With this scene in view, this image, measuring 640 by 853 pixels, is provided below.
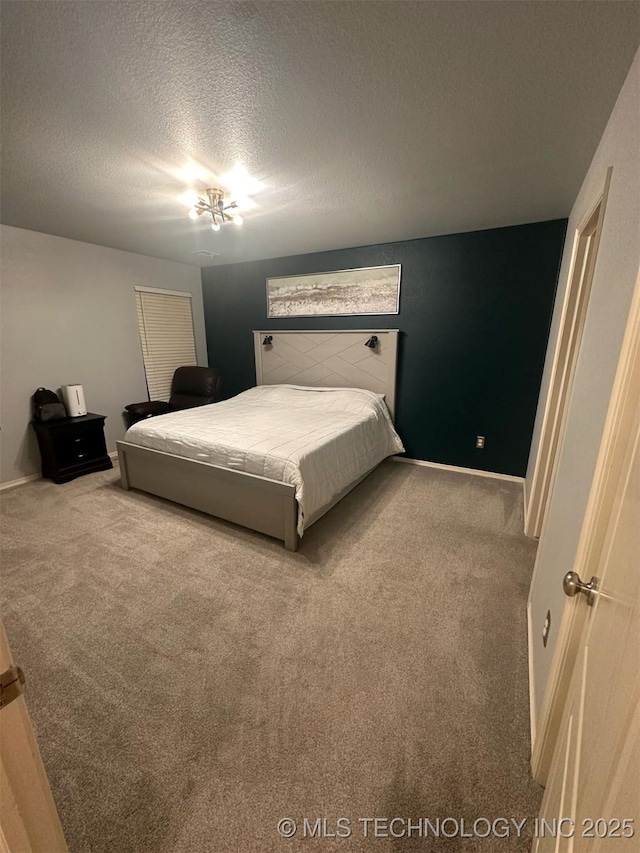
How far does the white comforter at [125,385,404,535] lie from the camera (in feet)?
7.50

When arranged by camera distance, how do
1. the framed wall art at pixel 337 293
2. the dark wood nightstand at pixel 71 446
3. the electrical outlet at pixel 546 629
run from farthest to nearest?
the framed wall art at pixel 337 293 < the dark wood nightstand at pixel 71 446 < the electrical outlet at pixel 546 629

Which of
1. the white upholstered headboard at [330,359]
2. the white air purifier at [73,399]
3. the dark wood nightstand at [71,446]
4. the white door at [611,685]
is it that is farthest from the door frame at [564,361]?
the white air purifier at [73,399]

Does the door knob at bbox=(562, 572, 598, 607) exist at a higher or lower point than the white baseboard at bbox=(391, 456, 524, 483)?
higher

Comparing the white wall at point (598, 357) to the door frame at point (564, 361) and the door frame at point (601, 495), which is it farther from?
the door frame at point (564, 361)

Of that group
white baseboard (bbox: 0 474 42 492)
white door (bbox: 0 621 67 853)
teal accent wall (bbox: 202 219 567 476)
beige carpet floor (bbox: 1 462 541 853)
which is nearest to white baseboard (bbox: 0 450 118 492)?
white baseboard (bbox: 0 474 42 492)

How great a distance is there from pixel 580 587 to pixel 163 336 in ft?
16.1

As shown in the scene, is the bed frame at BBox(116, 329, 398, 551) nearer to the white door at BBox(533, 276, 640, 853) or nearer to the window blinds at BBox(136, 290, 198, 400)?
the window blinds at BBox(136, 290, 198, 400)

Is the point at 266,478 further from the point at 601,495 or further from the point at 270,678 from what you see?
the point at 601,495

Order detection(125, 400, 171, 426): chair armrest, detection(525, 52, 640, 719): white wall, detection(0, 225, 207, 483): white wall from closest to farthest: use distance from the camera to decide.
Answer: detection(525, 52, 640, 719): white wall
detection(0, 225, 207, 483): white wall
detection(125, 400, 171, 426): chair armrest

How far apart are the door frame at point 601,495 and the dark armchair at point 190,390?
4.12 m

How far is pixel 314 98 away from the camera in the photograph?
1.44 metres

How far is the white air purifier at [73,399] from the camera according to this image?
136 inches

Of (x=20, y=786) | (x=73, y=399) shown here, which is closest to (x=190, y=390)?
(x=73, y=399)

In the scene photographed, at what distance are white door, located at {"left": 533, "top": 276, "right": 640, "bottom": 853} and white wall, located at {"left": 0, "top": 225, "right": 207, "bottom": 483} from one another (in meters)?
4.33
